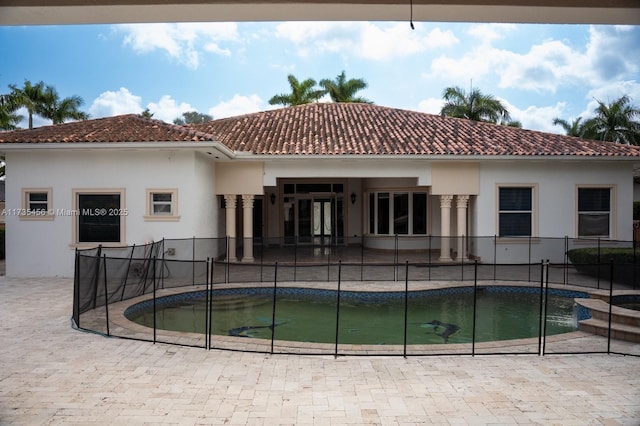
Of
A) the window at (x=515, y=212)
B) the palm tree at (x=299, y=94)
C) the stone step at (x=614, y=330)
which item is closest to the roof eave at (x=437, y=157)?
the window at (x=515, y=212)

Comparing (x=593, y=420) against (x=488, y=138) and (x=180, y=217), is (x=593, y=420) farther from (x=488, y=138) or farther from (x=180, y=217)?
(x=488, y=138)

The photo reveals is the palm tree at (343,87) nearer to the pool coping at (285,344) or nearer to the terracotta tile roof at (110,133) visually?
the terracotta tile roof at (110,133)

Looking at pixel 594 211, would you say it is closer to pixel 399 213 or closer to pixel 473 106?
pixel 399 213

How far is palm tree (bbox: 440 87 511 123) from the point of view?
36781mm

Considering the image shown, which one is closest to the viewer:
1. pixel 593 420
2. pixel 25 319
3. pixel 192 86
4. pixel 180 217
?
pixel 593 420

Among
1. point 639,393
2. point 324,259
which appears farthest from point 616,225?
point 639,393

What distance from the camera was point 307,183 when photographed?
74.7ft

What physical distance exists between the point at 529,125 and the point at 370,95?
1622cm

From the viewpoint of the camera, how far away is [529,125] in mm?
44594

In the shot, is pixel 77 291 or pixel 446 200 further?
pixel 446 200

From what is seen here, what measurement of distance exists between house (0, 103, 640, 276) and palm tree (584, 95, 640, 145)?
77.7ft

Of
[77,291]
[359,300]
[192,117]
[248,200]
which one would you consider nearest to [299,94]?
[248,200]

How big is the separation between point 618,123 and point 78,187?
39.6 m

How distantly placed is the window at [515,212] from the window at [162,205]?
10.8 meters
